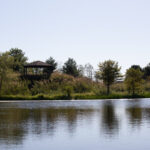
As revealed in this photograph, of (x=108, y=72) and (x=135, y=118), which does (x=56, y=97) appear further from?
(x=135, y=118)

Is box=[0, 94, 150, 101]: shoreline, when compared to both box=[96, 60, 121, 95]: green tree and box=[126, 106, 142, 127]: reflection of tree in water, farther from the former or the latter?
box=[126, 106, 142, 127]: reflection of tree in water

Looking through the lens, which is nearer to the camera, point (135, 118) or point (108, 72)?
point (135, 118)

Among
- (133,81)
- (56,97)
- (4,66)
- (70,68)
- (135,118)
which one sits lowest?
(135,118)

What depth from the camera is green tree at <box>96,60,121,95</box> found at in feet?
205

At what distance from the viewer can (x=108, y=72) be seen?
62750 mm

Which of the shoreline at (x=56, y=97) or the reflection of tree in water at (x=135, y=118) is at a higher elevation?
the shoreline at (x=56, y=97)

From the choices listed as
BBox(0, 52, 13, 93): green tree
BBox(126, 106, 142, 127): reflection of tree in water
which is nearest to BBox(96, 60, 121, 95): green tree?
BBox(0, 52, 13, 93): green tree

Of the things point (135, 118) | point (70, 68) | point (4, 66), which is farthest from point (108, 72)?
point (135, 118)

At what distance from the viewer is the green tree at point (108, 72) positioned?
205 ft

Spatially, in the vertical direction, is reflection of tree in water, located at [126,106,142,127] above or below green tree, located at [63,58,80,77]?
below

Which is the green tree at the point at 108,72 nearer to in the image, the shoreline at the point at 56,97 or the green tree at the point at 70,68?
the shoreline at the point at 56,97

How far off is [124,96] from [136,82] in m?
4.40

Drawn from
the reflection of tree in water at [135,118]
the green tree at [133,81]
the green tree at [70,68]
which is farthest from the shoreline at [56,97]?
the green tree at [70,68]

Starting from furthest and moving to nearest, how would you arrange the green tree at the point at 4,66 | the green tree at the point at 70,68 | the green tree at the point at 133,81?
the green tree at the point at 70,68 → the green tree at the point at 133,81 → the green tree at the point at 4,66
